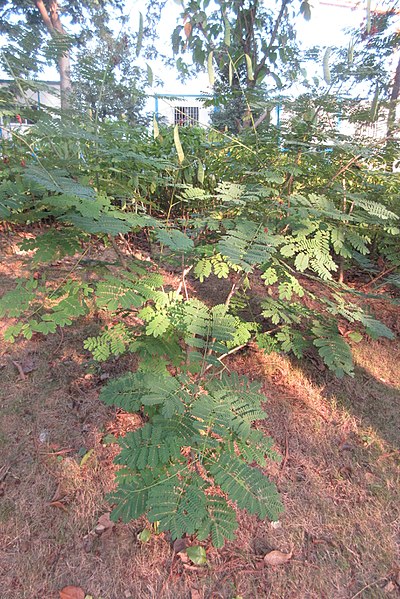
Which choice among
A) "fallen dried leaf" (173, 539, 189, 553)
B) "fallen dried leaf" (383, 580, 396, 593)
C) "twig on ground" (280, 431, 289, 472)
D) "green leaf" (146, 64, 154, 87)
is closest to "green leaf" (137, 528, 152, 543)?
"fallen dried leaf" (173, 539, 189, 553)

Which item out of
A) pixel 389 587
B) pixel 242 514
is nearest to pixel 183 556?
pixel 242 514

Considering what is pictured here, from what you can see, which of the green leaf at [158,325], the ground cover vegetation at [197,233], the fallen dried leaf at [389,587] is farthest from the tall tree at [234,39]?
the fallen dried leaf at [389,587]

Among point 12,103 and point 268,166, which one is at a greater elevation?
point 12,103

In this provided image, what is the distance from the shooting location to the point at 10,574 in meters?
1.58

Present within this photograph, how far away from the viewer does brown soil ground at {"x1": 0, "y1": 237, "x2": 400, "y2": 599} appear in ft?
5.22

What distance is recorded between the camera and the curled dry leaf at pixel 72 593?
1.52 metres

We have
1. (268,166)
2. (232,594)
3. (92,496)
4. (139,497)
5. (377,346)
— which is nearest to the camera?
(139,497)

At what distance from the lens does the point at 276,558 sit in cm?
168

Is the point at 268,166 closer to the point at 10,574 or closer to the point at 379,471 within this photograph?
the point at 379,471

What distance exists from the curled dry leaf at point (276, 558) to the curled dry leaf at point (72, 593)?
82 cm

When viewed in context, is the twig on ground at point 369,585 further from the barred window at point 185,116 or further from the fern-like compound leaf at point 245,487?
the barred window at point 185,116

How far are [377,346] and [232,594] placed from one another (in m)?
2.17

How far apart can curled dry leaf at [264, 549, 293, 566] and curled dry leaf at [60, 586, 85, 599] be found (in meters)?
0.82

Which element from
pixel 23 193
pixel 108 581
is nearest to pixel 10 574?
pixel 108 581
